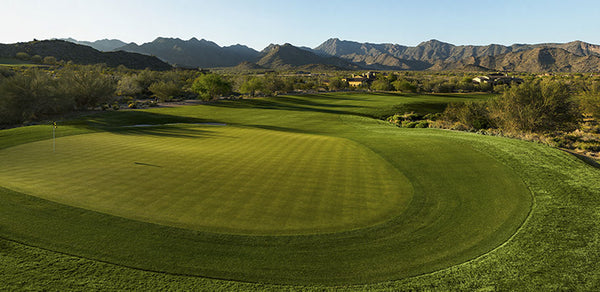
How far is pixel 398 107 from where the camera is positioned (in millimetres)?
61750

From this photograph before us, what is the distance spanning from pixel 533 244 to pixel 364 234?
506 cm

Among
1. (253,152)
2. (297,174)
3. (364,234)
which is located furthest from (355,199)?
(253,152)

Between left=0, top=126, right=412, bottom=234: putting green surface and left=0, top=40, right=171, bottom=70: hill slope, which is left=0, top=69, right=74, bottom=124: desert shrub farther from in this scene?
left=0, top=40, right=171, bottom=70: hill slope

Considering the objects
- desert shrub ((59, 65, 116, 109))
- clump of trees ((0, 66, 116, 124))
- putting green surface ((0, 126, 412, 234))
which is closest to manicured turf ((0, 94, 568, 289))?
putting green surface ((0, 126, 412, 234))

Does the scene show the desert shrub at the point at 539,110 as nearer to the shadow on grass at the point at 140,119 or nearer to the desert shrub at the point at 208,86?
the shadow on grass at the point at 140,119

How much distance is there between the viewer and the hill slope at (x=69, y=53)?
135375 millimetres

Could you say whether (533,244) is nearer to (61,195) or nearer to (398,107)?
(61,195)

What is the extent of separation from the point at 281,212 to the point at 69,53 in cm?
18375

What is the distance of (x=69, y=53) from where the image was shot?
14050 centimetres

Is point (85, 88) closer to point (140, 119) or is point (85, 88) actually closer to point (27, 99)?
point (27, 99)

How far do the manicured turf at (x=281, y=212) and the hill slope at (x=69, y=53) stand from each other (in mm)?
158090

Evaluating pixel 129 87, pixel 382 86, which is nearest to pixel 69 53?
pixel 129 87

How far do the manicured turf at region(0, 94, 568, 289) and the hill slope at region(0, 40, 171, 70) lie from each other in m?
158

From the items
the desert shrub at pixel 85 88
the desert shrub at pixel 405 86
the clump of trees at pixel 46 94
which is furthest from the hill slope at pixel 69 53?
the desert shrub at pixel 405 86
